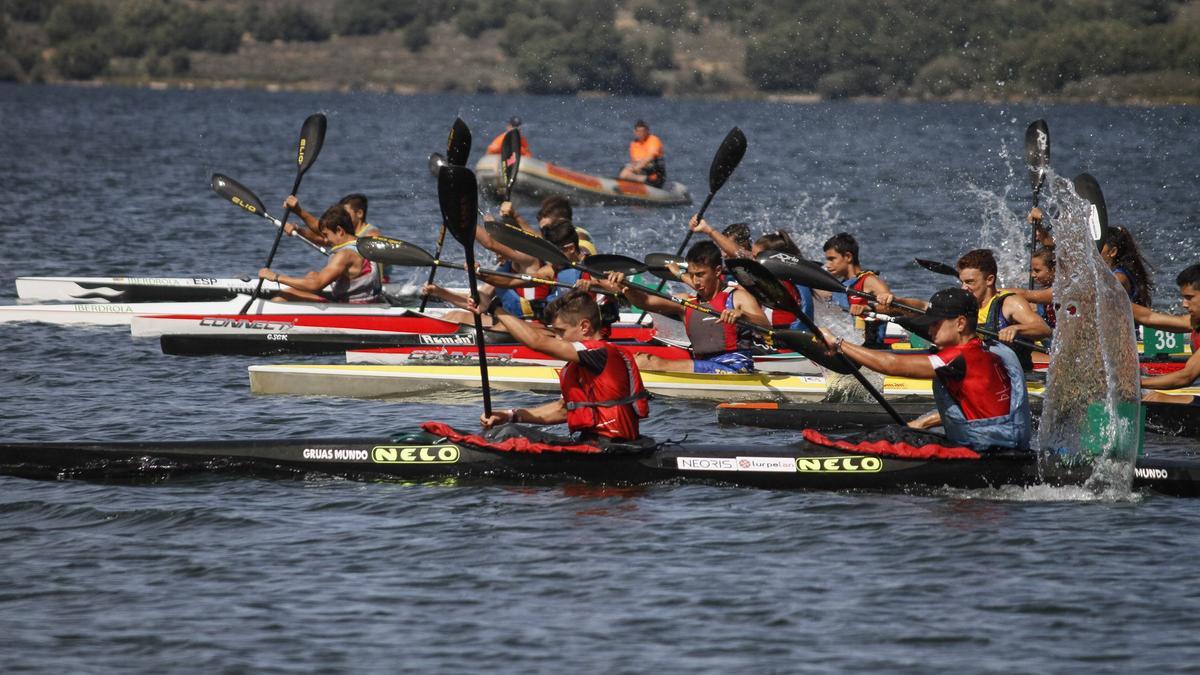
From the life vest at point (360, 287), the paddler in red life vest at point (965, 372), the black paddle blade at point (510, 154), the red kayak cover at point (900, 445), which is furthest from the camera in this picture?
the life vest at point (360, 287)

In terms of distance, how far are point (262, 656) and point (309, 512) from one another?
2.50m

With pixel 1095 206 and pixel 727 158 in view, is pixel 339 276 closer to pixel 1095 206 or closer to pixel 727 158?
pixel 727 158

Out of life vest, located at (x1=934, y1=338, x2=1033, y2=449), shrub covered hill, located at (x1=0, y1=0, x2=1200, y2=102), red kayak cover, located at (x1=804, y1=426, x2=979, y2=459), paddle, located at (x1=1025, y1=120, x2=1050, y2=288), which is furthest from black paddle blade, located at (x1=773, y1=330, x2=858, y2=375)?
shrub covered hill, located at (x1=0, y1=0, x2=1200, y2=102)

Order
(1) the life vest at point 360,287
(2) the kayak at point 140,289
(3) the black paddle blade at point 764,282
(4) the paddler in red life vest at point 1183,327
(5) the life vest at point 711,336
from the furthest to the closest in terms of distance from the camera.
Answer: (2) the kayak at point 140,289, (1) the life vest at point 360,287, (5) the life vest at point 711,336, (4) the paddler in red life vest at point 1183,327, (3) the black paddle blade at point 764,282

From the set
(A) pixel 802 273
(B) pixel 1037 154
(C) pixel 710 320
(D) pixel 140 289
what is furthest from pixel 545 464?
(D) pixel 140 289

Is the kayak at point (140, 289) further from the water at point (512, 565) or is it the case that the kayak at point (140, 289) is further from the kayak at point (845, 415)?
A: the kayak at point (845, 415)

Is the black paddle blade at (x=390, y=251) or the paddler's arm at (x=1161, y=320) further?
the paddler's arm at (x=1161, y=320)

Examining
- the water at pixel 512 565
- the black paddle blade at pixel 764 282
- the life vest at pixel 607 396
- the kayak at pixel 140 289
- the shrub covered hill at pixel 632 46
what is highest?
the shrub covered hill at pixel 632 46

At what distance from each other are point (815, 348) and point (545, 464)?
1984mm

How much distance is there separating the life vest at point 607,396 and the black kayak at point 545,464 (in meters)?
0.20

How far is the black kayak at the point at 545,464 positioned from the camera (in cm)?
1104

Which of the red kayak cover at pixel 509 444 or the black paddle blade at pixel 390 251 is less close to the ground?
the black paddle blade at pixel 390 251

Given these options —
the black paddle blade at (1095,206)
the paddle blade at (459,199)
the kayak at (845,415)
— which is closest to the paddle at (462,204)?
the paddle blade at (459,199)

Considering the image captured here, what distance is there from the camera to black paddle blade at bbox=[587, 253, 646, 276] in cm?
1326
